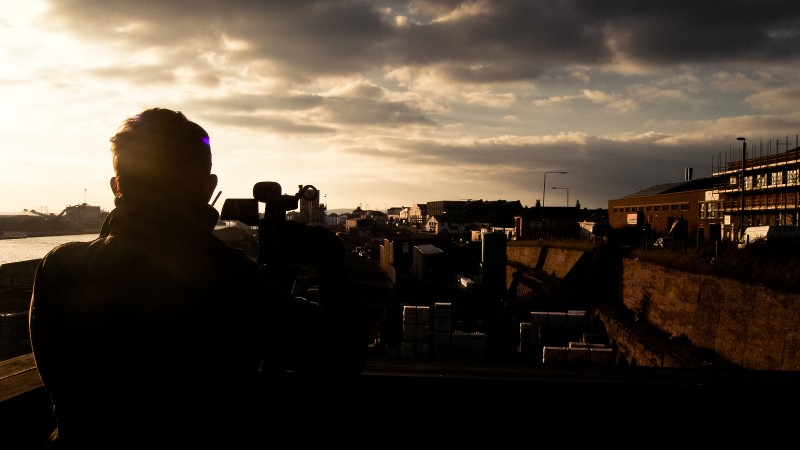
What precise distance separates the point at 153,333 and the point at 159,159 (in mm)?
549

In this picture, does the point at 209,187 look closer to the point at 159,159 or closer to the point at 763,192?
the point at 159,159

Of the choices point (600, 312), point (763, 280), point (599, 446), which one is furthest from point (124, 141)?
point (600, 312)

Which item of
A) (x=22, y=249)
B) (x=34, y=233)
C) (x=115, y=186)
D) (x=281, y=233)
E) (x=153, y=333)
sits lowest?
(x=22, y=249)

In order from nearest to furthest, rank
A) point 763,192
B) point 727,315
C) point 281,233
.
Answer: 1. point 281,233
2. point 727,315
3. point 763,192

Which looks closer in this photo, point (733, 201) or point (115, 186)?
point (115, 186)

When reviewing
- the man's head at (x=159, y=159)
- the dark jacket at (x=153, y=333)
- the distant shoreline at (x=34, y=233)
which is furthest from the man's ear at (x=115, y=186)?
the distant shoreline at (x=34, y=233)

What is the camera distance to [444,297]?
39344mm

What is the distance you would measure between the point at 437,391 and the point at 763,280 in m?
19.9

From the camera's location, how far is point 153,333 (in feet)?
4.90

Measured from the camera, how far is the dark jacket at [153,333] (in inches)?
59.1

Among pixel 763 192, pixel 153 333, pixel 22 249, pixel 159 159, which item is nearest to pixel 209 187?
pixel 159 159

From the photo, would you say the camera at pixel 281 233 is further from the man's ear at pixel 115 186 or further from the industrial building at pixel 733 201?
the industrial building at pixel 733 201

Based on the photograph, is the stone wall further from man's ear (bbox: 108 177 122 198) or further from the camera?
man's ear (bbox: 108 177 122 198)

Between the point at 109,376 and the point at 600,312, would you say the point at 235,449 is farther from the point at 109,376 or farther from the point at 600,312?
the point at 600,312
